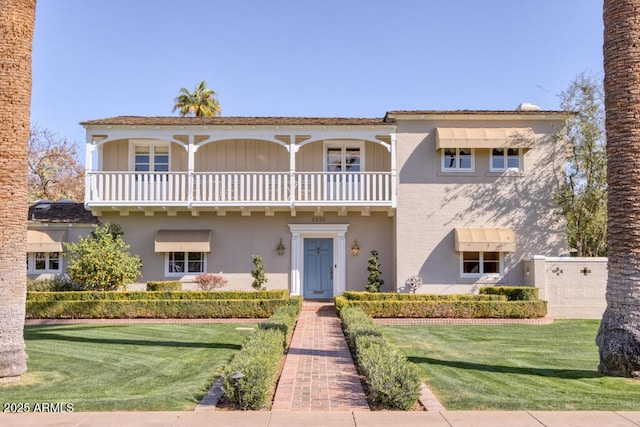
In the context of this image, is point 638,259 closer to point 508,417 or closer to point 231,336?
point 508,417

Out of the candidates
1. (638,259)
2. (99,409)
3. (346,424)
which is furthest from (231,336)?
(638,259)

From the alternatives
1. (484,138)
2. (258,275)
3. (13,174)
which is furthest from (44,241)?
(484,138)

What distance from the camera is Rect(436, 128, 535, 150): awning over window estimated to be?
19719 millimetres

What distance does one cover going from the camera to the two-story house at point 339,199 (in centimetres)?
1998

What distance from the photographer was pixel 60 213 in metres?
22.0

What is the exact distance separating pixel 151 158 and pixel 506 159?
13.8m

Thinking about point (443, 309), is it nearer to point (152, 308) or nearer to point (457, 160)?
point (457, 160)

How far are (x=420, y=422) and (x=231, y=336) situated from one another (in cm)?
782

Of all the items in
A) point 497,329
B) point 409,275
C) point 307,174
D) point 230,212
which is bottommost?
point 497,329

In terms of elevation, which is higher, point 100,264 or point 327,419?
point 100,264

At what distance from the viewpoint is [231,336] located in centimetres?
1351

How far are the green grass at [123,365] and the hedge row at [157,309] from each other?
127cm

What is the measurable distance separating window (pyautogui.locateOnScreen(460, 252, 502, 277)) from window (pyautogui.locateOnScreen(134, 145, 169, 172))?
12.2 meters

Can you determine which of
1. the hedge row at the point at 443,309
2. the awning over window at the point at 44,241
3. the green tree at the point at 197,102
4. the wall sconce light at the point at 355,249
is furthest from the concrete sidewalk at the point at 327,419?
the green tree at the point at 197,102
